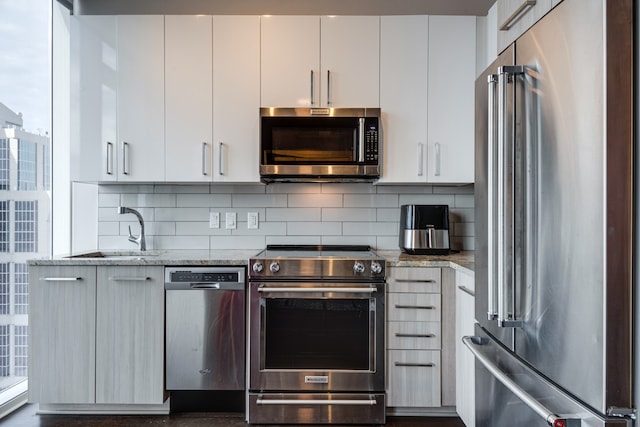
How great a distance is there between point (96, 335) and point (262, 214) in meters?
1.22

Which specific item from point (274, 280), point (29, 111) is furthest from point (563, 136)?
point (29, 111)

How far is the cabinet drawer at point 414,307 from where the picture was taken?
213 cm

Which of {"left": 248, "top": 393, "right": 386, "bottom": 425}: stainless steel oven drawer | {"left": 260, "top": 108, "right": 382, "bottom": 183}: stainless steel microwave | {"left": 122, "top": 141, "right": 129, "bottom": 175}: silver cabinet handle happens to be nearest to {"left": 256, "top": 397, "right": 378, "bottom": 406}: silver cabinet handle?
{"left": 248, "top": 393, "right": 386, "bottom": 425}: stainless steel oven drawer

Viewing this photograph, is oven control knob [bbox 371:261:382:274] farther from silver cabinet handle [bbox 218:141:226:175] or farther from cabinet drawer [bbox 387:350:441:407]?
silver cabinet handle [bbox 218:141:226:175]

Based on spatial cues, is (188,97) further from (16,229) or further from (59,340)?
(59,340)

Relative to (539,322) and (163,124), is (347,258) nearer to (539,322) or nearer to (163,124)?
(539,322)

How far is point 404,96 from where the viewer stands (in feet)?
7.87

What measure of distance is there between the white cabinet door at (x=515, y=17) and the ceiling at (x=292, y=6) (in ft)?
5.11

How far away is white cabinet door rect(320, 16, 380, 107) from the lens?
2373mm

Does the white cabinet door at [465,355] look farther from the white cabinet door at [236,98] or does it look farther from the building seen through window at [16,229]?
the building seen through window at [16,229]

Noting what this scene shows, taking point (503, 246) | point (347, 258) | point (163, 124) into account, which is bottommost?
point (347, 258)

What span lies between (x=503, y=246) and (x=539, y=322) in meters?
0.22

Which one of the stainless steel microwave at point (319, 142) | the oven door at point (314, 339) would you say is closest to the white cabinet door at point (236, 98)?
the stainless steel microwave at point (319, 142)

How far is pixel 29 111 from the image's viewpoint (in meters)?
2.47
